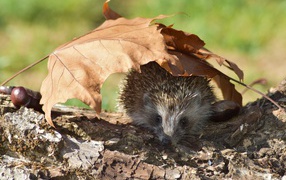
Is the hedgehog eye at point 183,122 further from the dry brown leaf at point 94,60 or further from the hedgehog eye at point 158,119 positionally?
the dry brown leaf at point 94,60

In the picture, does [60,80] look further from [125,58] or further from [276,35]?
[276,35]

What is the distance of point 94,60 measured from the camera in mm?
3078

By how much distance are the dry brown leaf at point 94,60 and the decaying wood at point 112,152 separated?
151mm

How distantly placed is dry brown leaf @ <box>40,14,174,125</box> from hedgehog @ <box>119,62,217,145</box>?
1.98 feet

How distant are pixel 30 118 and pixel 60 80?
25 cm

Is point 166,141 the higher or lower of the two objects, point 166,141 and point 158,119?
the lower

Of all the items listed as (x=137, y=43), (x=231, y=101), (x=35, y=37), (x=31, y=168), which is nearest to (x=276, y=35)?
(x=35, y=37)

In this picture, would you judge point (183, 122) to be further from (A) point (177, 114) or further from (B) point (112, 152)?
(B) point (112, 152)

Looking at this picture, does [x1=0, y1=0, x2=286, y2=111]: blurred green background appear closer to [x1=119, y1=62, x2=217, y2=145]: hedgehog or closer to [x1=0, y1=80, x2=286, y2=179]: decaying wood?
[x1=119, y1=62, x2=217, y2=145]: hedgehog

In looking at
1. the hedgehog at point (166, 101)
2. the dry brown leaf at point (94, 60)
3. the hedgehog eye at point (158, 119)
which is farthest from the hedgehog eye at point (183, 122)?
the dry brown leaf at point (94, 60)

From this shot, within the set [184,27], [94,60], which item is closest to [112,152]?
[94,60]

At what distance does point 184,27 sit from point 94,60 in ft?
14.3

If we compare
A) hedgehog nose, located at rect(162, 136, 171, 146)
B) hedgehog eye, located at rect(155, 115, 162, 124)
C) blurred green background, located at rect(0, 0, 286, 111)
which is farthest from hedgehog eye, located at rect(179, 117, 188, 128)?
blurred green background, located at rect(0, 0, 286, 111)

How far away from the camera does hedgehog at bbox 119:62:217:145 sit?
368cm
